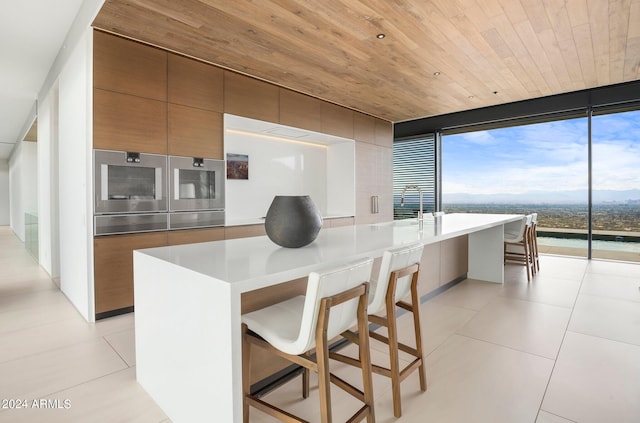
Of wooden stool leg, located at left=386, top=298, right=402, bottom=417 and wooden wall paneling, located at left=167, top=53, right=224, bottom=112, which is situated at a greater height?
wooden wall paneling, located at left=167, top=53, right=224, bottom=112

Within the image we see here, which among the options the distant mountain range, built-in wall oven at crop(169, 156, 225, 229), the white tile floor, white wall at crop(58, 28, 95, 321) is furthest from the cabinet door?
the distant mountain range

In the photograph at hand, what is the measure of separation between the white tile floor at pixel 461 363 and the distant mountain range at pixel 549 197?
2.73 meters

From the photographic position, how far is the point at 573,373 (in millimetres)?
2092

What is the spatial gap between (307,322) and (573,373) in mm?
1959

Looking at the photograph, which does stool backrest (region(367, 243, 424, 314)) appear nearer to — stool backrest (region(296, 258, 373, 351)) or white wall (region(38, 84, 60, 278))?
stool backrest (region(296, 258, 373, 351))

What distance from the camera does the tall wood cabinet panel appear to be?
12.9 feet

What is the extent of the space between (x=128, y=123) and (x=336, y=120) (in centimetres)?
324

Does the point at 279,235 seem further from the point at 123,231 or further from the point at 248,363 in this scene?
the point at 123,231

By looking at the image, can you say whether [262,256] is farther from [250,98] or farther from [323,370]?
[250,98]

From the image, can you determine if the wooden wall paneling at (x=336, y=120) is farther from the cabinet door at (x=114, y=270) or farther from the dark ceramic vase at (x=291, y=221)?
the dark ceramic vase at (x=291, y=221)

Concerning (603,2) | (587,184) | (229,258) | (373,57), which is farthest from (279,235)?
(587,184)

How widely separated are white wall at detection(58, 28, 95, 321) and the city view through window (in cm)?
668

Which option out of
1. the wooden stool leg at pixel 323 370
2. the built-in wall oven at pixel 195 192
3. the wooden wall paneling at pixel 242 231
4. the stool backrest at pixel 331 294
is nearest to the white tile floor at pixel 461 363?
the wooden stool leg at pixel 323 370

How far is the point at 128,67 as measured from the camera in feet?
10.2
